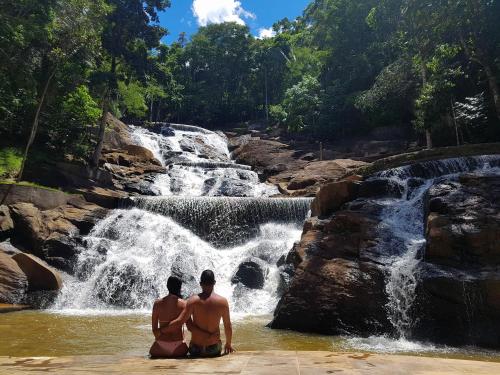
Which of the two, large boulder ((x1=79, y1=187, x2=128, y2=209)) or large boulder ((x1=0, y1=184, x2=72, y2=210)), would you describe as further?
large boulder ((x1=79, y1=187, x2=128, y2=209))

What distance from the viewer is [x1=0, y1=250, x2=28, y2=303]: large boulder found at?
1352cm

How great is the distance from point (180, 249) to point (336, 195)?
6840 millimetres

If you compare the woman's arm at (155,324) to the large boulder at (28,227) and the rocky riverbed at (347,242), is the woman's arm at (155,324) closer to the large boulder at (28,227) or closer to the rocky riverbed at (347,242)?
the rocky riverbed at (347,242)

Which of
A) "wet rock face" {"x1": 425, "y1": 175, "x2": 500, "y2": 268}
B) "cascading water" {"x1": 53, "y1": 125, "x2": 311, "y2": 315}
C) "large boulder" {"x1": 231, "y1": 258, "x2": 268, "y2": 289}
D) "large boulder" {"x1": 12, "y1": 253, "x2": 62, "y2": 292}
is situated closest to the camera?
"wet rock face" {"x1": 425, "y1": 175, "x2": 500, "y2": 268}

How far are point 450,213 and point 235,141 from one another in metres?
33.9

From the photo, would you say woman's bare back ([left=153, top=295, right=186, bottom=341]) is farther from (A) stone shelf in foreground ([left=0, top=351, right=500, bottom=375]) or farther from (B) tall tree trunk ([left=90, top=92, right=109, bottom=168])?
(B) tall tree trunk ([left=90, top=92, right=109, bottom=168])

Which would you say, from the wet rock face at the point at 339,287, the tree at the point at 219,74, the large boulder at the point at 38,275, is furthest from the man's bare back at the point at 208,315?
the tree at the point at 219,74

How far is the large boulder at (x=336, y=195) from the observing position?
13.8m

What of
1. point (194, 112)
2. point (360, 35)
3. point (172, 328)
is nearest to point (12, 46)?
point (172, 328)

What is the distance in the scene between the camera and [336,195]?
1388 cm

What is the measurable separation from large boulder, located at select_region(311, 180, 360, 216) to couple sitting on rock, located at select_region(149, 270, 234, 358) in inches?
356

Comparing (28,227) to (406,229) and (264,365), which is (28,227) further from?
(264,365)

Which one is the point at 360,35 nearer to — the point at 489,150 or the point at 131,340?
the point at 489,150

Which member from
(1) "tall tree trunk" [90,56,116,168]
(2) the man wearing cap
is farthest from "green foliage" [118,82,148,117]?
(2) the man wearing cap
